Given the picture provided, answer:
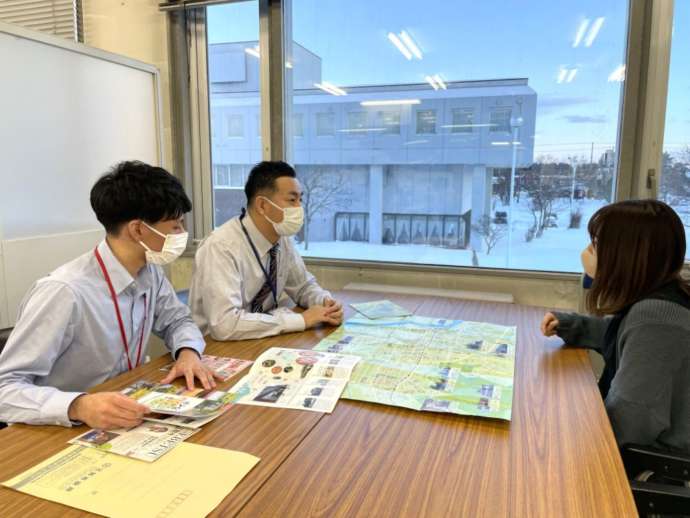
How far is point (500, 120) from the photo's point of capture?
2.69 meters

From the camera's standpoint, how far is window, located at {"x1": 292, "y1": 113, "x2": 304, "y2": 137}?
3.09 metres

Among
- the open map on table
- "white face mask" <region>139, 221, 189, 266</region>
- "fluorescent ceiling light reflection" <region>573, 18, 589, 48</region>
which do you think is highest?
"fluorescent ceiling light reflection" <region>573, 18, 589, 48</region>

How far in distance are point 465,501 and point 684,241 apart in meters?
0.91

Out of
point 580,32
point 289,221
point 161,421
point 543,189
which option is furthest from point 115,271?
point 580,32

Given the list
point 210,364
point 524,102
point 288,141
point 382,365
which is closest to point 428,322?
point 382,365

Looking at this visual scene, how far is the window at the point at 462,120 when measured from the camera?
2.74 metres

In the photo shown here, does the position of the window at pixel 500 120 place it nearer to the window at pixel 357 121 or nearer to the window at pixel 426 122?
the window at pixel 426 122

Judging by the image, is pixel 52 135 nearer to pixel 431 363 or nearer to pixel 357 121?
pixel 357 121

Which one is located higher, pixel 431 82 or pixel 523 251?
pixel 431 82

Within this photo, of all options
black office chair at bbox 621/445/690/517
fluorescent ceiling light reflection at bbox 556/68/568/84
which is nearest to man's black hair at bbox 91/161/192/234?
black office chair at bbox 621/445/690/517

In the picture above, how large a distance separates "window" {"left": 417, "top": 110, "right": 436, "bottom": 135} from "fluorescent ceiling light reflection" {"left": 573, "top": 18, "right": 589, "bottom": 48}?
0.77 m

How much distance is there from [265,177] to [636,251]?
136 centimetres

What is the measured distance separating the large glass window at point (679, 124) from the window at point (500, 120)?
73cm

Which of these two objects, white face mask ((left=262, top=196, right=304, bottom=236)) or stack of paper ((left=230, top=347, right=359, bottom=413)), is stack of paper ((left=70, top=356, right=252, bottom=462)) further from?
white face mask ((left=262, top=196, right=304, bottom=236))
